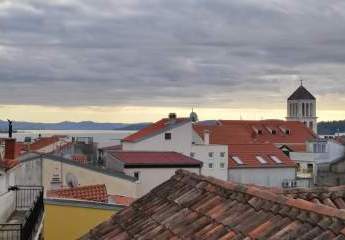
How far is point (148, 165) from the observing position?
5472 cm

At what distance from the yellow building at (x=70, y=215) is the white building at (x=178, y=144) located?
4238cm

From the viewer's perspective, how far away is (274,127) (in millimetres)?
110688

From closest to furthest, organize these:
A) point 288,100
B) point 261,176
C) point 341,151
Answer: point 261,176
point 341,151
point 288,100

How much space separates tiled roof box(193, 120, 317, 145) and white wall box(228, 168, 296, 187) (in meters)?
23.0

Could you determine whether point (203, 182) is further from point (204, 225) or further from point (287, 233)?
point (287, 233)

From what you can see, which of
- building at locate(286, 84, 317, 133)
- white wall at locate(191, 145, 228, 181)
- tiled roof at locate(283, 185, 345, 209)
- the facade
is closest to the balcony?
tiled roof at locate(283, 185, 345, 209)

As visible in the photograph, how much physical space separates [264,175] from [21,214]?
5277 cm

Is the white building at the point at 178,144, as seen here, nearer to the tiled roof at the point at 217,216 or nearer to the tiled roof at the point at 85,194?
the tiled roof at the point at 85,194

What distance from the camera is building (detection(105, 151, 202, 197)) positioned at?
53.6 m

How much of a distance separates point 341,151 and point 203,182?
71695 millimetres

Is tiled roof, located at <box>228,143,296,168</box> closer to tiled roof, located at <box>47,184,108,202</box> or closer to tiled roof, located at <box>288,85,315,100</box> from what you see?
tiled roof, located at <box>47,184,108,202</box>

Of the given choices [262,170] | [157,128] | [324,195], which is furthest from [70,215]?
[262,170]

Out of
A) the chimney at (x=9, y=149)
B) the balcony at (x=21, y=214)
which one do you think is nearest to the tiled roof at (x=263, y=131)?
the balcony at (x=21, y=214)

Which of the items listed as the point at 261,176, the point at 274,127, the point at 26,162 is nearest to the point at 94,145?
the point at 261,176
